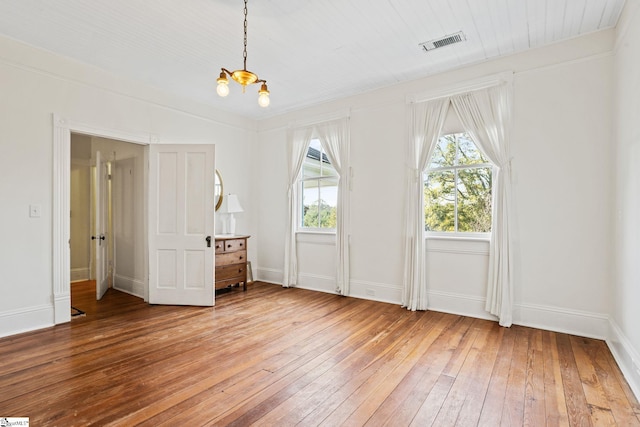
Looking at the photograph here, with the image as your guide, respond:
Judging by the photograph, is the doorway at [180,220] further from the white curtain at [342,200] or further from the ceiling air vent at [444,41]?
the ceiling air vent at [444,41]

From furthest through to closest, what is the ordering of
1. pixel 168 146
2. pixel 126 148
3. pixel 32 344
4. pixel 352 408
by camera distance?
pixel 126 148 → pixel 168 146 → pixel 32 344 → pixel 352 408

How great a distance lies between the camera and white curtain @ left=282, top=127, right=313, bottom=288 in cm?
566

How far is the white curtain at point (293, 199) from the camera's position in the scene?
223 inches

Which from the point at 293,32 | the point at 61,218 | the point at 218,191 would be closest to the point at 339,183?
the point at 218,191

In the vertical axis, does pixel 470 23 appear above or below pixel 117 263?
above

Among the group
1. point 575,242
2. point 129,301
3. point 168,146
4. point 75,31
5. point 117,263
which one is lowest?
point 129,301

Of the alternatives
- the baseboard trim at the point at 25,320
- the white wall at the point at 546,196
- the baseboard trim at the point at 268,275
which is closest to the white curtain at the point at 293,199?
the baseboard trim at the point at 268,275

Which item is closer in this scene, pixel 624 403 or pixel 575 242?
pixel 624 403

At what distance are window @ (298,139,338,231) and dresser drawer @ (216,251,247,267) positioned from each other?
109cm

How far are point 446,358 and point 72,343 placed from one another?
3.51 metres

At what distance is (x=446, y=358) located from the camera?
2.90 metres

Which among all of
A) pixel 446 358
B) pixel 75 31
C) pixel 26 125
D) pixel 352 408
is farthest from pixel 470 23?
pixel 26 125

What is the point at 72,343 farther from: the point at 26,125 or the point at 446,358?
the point at 446,358

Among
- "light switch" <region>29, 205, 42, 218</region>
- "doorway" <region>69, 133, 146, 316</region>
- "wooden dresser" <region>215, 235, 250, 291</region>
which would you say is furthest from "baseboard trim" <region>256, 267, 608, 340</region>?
"light switch" <region>29, 205, 42, 218</region>
